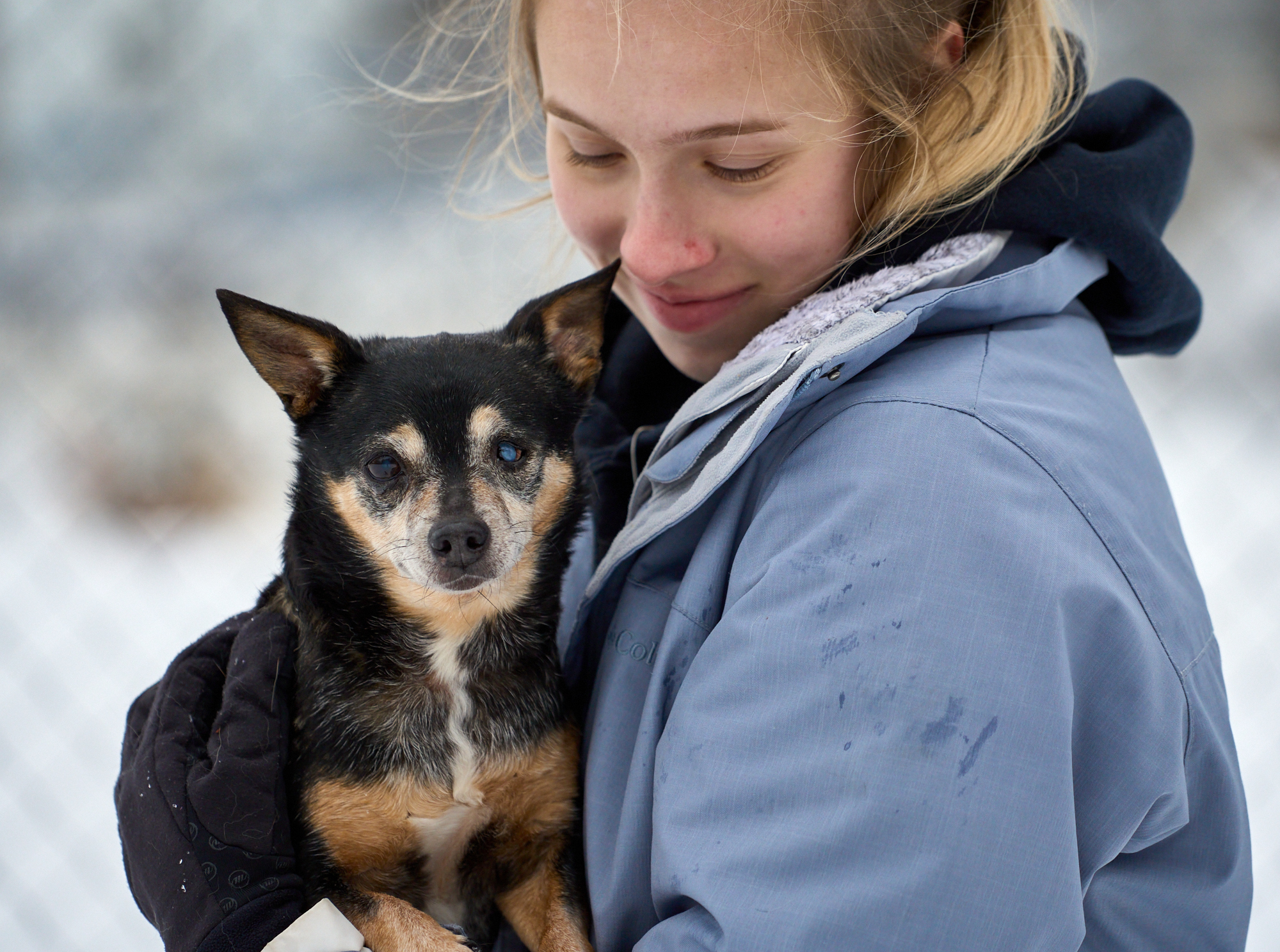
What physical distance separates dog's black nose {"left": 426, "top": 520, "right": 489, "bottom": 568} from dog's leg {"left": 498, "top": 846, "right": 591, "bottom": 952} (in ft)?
1.66

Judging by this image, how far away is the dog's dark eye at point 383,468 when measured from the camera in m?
1.66

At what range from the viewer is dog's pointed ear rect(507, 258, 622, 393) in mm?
1742

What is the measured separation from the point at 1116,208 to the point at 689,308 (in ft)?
2.12

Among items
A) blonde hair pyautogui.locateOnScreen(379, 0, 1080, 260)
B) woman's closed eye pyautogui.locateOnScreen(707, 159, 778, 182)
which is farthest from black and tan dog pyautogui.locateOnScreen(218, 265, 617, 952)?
blonde hair pyautogui.locateOnScreen(379, 0, 1080, 260)

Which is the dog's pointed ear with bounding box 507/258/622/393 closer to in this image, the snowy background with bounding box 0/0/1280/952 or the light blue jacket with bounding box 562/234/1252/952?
the light blue jacket with bounding box 562/234/1252/952

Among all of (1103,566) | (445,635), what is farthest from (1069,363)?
(445,635)

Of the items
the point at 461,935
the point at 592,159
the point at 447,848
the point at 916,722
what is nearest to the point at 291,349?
the point at 592,159

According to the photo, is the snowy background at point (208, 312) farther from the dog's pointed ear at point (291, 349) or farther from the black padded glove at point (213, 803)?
the black padded glove at point (213, 803)

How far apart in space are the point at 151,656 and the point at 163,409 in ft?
3.36

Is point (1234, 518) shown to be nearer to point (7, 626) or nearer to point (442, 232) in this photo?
point (442, 232)

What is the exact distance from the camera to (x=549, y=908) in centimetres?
153

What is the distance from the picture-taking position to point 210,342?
404 cm

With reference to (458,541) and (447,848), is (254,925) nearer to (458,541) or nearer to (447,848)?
(447,848)

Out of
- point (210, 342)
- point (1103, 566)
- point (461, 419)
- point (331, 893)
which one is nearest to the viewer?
point (1103, 566)
